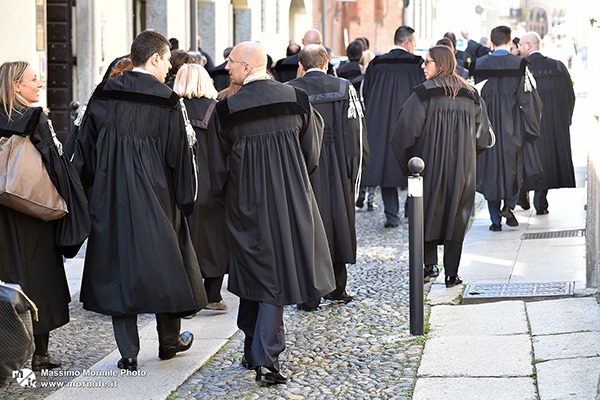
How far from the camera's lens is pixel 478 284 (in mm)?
6969

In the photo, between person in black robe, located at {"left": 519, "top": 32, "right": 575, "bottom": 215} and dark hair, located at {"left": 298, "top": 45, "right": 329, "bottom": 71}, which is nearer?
dark hair, located at {"left": 298, "top": 45, "right": 329, "bottom": 71}

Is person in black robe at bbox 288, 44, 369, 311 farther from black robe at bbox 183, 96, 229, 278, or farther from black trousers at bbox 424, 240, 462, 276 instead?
black trousers at bbox 424, 240, 462, 276

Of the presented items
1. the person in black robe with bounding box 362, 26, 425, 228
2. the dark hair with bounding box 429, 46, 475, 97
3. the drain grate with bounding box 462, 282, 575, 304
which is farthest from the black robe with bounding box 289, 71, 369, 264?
the person in black robe with bounding box 362, 26, 425, 228

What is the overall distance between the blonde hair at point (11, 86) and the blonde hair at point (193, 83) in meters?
1.41

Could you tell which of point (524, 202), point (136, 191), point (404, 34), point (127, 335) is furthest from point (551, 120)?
point (127, 335)

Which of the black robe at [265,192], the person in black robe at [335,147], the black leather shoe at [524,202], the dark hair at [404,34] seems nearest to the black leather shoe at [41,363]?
the black robe at [265,192]

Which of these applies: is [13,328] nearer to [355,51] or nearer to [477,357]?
[477,357]

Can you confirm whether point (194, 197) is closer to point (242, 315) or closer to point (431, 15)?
point (242, 315)

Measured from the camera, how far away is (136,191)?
4.91 metres

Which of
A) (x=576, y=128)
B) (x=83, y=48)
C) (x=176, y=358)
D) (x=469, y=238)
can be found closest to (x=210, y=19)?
(x=83, y=48)

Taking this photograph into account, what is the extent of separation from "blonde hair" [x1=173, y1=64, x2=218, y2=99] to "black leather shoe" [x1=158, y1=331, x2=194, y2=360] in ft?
5.54

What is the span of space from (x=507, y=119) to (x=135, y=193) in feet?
17.6

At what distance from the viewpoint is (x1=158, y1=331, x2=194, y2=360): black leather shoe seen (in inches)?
206

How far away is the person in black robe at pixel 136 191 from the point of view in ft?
A: 16.0
